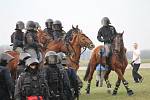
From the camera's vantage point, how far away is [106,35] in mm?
22656

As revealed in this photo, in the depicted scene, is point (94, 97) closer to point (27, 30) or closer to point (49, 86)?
point (27, 30)

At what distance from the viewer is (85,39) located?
21.8m

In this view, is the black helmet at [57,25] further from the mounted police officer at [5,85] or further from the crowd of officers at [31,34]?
the mounted police officer at [5,85]

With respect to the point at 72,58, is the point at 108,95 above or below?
below

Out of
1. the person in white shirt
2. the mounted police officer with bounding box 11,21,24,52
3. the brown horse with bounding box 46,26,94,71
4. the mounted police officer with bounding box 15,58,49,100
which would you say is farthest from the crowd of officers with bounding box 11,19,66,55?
the person in white shirt

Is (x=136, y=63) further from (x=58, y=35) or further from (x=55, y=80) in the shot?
(x=55, y=80)

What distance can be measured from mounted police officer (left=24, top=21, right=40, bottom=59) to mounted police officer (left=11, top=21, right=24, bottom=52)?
95 centimetres

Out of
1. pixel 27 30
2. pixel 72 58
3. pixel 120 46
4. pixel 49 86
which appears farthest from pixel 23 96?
pixel 120 46

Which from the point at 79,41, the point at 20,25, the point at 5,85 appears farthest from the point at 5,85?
the point at 79,41

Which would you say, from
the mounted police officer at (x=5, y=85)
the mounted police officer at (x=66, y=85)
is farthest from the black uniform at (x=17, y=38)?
the mounted police officer at (x=5, y=85)

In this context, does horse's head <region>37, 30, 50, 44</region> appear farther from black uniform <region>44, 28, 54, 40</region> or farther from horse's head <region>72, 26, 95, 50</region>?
horse's head <region>72, 26, 95, 50</region>

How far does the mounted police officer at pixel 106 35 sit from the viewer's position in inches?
883

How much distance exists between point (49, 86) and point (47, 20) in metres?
10.1

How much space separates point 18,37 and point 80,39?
8.62 ft
